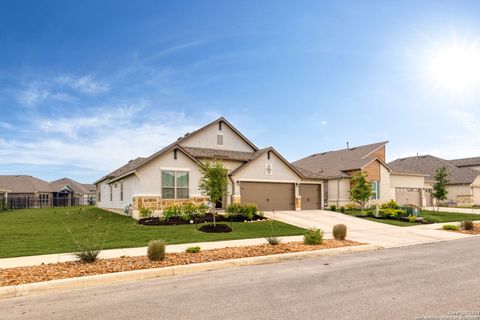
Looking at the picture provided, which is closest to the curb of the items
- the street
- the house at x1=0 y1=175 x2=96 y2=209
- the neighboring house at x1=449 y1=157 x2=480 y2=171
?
the street

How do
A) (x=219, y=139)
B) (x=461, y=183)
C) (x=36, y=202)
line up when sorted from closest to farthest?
(x=219, y=139) < (x=461, y=183) < (x=36, y=202)

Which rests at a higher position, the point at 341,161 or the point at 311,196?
the point at 341,161

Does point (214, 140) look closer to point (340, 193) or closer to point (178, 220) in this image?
point (178, 220)

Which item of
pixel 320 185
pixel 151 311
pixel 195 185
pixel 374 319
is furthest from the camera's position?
pixel 320 185

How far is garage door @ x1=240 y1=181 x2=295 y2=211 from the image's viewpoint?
86.6 ft

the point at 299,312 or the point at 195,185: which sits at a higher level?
the point at 195,185

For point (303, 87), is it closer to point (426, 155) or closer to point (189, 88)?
point (189, 88)

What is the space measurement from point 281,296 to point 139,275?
143 inches

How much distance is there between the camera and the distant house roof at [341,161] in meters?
35.1

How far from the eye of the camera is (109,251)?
11016 mm

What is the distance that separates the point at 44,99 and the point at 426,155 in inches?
2105

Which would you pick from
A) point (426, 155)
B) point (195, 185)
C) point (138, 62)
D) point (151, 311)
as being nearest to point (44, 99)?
point (138, 62)

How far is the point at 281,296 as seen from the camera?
6496 mm

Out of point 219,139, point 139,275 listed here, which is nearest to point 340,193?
point 219,139
